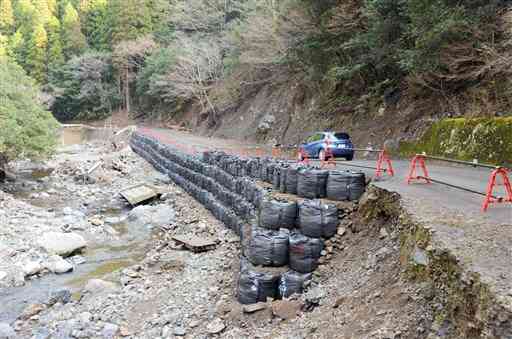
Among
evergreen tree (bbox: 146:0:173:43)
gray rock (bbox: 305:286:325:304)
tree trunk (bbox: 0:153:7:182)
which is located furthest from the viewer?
evergreen tree (bbox: 146:0:173:43)

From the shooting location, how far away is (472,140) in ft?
37.6

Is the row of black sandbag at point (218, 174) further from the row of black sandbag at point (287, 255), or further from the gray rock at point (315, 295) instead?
the gray rock at point (315, 295)

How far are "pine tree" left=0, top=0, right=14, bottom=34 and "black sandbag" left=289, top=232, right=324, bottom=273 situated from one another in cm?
7375

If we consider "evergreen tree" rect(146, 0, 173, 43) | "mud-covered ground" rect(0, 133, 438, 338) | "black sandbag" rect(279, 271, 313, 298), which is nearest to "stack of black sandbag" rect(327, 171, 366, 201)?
"mud-covered ground" rect(0, 133, 438, 338)

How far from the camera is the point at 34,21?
62438 millimetres

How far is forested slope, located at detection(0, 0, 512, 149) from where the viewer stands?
12857 millimetres

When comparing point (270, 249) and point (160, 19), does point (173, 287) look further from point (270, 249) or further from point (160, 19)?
point (160, 19)

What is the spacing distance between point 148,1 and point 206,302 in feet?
176

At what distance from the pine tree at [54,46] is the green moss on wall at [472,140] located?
187 feet

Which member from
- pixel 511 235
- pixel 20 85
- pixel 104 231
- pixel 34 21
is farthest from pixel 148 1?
pixel 511 235

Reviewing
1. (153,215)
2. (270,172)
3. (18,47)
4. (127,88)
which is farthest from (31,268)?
(18,47)

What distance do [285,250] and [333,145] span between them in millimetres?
7844

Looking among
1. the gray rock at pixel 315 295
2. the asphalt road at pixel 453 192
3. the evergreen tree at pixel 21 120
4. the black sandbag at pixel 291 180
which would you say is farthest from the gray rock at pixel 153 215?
the gray rock at pixel 315 295

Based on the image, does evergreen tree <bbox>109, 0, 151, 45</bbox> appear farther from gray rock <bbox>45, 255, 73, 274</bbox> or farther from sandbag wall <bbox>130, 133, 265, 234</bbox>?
gray rock <bbox>45, 255, 73, 274</bbox>
